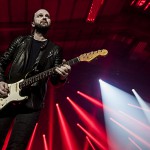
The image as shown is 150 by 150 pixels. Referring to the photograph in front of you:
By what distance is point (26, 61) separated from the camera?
263 cm

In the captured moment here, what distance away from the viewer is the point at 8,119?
7.77 ft

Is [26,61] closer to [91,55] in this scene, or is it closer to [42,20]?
[42,20]

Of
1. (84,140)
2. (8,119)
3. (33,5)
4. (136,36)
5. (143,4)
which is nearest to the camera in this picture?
(8,119)

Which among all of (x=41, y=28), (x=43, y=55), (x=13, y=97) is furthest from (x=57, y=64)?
(x=13, y=97)

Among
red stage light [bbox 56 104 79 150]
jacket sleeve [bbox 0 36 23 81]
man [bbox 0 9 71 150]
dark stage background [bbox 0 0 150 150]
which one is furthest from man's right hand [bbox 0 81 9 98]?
red stage light [bbox 56 104 79 150]

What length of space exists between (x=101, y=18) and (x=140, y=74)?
2003 mm

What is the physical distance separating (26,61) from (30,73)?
0.46ft

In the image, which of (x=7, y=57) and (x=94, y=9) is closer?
(x=7, y=57)

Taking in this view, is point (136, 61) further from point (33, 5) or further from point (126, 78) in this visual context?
point (33, 5)

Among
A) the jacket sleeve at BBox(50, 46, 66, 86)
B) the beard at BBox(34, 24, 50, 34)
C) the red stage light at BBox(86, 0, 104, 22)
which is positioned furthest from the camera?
the red stage light at BBox(86, 0, 104, 22)

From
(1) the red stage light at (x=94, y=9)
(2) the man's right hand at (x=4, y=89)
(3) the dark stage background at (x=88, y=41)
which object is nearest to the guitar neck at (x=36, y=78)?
(2) the man's right hand at (x=4, y=89)

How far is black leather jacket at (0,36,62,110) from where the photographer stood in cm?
249

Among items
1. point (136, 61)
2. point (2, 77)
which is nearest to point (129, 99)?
point (136, 61)

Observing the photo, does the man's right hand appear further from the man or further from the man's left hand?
the man's left hand
